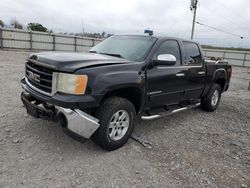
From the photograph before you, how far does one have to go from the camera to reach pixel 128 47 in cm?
438

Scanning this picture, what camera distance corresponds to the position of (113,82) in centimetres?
336

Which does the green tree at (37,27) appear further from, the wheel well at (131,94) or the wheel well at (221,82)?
the wheel well at (131,94)

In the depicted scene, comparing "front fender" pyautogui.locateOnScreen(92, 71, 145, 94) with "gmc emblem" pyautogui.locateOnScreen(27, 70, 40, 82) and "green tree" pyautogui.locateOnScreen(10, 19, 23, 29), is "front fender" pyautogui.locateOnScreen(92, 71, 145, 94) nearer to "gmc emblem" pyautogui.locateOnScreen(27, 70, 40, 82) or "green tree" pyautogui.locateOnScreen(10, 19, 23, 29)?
"gmc emblem" pyautogui.locateOnScreen(27, 70, 40, 82)

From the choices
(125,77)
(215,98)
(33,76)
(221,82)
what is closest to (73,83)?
(125,77)

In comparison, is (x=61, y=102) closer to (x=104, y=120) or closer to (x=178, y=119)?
(x=104, y=120)

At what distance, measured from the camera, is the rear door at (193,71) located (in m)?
5.05

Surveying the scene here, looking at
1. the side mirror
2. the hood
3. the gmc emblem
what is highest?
the side mirror

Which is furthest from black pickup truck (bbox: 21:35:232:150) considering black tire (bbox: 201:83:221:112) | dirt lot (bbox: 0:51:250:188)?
black tire (bbox: 201:83:221:112)

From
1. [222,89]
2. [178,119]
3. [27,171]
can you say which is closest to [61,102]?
[27,171]

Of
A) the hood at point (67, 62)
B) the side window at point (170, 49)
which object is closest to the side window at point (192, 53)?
the side window at point (170, 49)

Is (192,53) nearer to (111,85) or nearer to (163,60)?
(163,60)

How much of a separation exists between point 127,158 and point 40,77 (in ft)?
5.76

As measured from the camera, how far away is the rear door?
505 centimetres

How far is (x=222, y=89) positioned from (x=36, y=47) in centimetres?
2072
